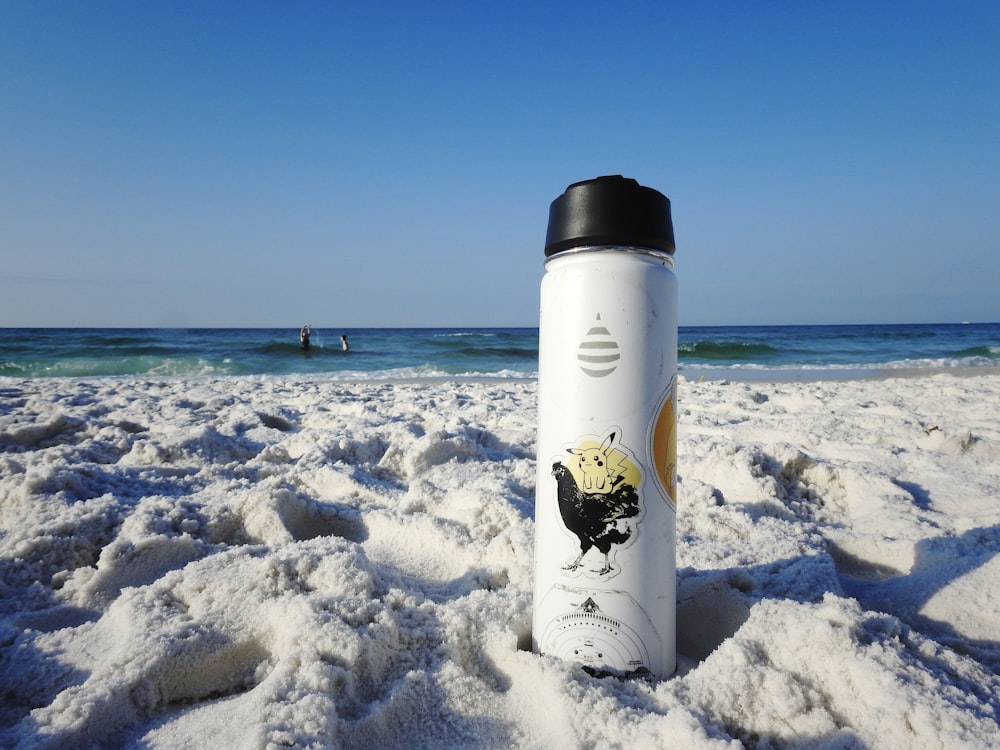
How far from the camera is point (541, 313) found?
3.75 ft

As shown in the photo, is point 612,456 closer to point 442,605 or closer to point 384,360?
point 442,605

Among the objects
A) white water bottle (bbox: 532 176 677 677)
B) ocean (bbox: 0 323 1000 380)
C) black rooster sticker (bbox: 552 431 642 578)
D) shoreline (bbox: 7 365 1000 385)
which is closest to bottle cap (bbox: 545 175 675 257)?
white water bottle (bbox: 532 176 677 677)

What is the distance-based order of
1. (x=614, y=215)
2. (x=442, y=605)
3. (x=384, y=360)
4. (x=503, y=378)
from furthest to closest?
(x=384, y=360)
(x=503, y=378)
(x=442, y=605)
(x=614, y=215)

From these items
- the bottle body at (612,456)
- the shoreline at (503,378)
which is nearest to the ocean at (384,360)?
the shoreline at (503,378)

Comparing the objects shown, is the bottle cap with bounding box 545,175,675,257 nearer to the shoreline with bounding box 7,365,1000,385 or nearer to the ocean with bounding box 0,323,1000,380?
the shoreline with bounding box 7,365,1000,385

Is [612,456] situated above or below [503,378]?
above

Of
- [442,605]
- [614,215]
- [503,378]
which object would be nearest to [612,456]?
[614,215]

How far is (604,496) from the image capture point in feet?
3.52

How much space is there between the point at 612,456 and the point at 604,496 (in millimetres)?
76

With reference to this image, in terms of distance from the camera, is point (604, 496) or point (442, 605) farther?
point (442, 605)

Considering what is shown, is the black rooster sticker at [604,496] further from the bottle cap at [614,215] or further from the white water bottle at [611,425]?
the bottle cap at [614,215]

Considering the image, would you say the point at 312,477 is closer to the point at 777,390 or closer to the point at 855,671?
the point at 855,671

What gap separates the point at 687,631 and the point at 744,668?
1.05 ft

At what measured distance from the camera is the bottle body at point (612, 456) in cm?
106
